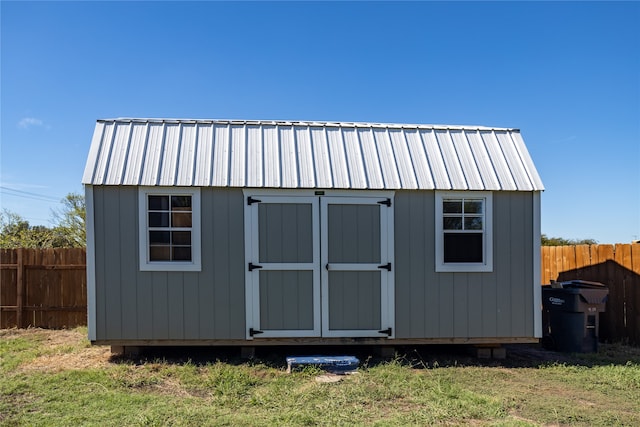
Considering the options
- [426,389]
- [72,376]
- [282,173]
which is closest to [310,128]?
[282,173]

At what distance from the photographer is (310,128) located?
23.2ft

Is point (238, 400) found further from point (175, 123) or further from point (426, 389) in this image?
point (175, 123)

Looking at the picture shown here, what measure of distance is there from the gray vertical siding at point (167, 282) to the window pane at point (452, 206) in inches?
115

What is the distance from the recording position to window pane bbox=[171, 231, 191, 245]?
633 centimetres

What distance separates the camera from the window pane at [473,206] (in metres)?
6.67

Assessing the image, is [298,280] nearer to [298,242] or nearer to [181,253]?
Result: [298,242]

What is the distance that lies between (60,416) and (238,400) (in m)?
1.64

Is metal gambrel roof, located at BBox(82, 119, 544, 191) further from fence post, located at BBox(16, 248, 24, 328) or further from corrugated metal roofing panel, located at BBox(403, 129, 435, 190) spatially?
fence post, located at BBox(16, 248, 24, 328)

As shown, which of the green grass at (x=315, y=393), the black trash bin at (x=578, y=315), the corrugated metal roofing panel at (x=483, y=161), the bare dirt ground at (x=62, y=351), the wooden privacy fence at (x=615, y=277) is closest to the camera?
the green grass at (x=315, y=393)

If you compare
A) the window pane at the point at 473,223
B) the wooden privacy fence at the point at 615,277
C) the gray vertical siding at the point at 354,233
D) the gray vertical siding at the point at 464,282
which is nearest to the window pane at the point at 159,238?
the gray vertical siding at the point at 354,233

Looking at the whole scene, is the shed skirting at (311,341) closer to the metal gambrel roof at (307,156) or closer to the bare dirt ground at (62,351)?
the bare dirt ground at (62,351)

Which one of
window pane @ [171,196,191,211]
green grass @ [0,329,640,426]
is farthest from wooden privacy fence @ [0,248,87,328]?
window pane @ [171,196,191,211]

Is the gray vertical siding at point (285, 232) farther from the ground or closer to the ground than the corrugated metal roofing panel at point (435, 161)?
closer to the ground

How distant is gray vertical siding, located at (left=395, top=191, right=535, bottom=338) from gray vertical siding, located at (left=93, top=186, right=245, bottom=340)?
2.30 metres
